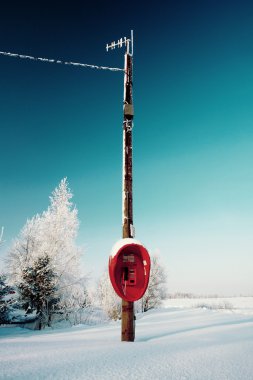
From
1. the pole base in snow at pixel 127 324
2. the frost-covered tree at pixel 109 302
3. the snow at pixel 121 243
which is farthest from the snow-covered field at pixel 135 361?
the frost-covered tree at pixel 109 302

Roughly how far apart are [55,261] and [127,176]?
17.5 m

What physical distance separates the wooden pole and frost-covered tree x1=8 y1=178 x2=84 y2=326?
16122 mm

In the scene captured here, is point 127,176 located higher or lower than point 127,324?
higher

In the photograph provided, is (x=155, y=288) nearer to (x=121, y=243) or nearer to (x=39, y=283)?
(x=39, y=283)

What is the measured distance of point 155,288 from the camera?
158 feet

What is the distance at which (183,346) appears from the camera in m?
4.97

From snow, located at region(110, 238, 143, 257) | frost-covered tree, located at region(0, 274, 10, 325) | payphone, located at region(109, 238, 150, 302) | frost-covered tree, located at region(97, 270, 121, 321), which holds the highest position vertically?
snow, located at region(110, 238, 143, 257)

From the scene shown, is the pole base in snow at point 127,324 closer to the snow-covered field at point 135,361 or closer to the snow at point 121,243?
the snow-covered field at point 135,361

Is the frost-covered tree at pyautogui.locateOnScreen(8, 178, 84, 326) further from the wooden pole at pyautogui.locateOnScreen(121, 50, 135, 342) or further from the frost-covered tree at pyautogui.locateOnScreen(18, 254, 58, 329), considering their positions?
the wooden pole at pyautogui.locateOnScreen(121, 50, 135, 342)

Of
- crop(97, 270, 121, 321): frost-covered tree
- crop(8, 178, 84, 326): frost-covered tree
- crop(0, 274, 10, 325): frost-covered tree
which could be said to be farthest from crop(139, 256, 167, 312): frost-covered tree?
crop(0, 274, 10, 325): frost-covered tree

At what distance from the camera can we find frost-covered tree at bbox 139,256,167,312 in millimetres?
47219

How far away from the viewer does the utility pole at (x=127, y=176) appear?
589cm

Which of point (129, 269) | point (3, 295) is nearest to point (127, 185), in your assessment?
point (129, 269)

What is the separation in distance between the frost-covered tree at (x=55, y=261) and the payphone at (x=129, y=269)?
52.0ft
